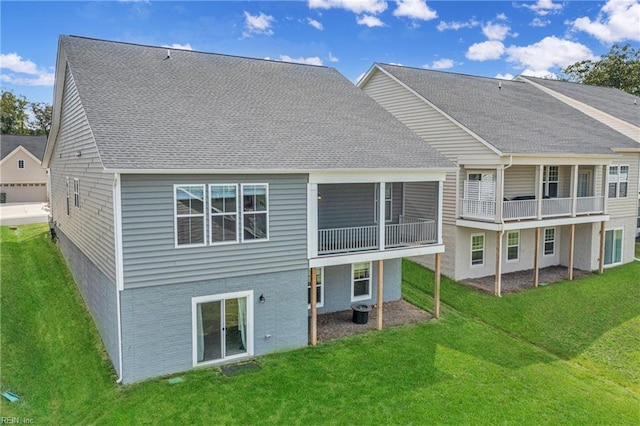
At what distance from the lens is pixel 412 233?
15398 mm

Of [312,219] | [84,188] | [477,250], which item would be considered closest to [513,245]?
[477,250]

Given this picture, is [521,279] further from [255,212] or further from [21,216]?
[21,216]

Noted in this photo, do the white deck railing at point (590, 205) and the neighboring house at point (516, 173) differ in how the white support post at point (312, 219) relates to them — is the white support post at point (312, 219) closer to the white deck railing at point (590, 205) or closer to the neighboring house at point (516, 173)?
the neighboring house at point (516, 173)

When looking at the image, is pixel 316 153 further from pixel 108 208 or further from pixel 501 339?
Answer: pixel 501 339

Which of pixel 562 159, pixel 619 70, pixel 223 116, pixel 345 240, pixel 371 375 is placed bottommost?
pixel 371 375

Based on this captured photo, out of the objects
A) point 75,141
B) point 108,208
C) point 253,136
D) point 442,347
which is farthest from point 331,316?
point 75,141

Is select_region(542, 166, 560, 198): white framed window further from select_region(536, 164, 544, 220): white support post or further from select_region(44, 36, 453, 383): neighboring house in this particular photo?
select_region(44, 36, 453, 383): neighboring house

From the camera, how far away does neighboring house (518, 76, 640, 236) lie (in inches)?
1001

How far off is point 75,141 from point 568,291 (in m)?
19.6

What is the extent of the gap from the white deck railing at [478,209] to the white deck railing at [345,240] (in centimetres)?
587

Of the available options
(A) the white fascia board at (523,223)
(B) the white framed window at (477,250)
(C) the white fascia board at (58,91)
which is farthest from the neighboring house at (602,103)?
(C) the white fascia board at (58,91)

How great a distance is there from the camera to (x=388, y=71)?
2216 centimetres

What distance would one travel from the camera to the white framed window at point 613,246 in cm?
2356

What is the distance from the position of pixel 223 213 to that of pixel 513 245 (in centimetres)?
1537
